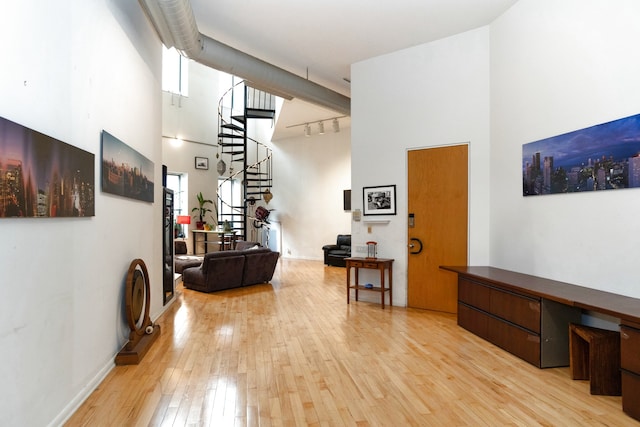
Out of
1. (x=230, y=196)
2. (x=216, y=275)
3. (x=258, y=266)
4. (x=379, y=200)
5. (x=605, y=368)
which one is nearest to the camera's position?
(x=605, y=368)

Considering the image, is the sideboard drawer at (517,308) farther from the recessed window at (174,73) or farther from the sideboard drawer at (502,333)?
the recessed window at (174,73)

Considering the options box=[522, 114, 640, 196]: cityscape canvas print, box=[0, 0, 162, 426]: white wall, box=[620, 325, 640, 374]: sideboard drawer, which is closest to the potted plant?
box=[0, 0, 162, 426]: white wall

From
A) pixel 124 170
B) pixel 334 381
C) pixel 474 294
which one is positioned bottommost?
pixel 334 381

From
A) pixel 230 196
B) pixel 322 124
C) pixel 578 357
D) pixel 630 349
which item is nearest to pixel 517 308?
pixel 578 357

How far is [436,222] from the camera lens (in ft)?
16.4

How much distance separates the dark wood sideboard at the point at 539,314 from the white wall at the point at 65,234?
3.60 meters

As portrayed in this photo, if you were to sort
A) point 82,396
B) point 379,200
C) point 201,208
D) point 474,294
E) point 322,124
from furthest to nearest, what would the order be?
point 201,208
point 322,124
point 379,200
point 474,294
point 82,396

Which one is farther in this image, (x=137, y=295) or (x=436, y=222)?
(x=436, y=222)

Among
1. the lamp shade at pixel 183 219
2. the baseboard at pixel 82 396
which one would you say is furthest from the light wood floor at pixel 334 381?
the lamp shade at pixel 183 219

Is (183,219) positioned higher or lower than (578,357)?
higher

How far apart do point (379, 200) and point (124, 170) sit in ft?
11.6

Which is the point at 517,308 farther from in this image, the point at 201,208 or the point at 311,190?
the point at 201,208

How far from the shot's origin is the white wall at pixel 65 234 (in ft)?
5.82

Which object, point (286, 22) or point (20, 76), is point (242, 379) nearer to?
point (20, 76)
